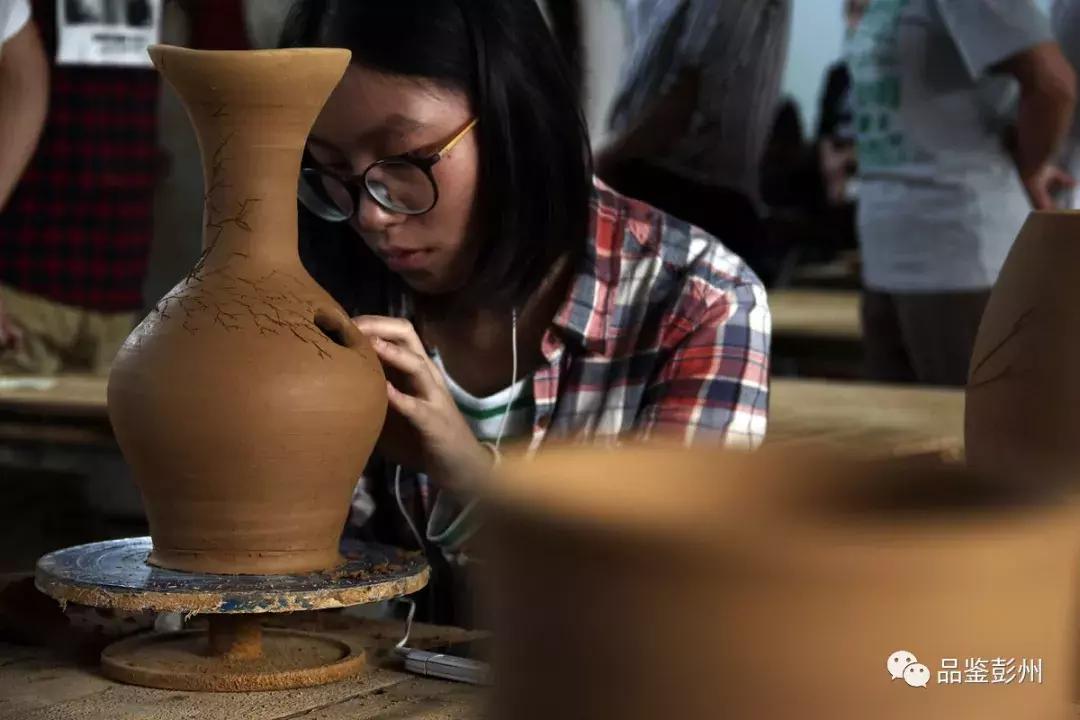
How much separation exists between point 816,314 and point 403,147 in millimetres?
3377

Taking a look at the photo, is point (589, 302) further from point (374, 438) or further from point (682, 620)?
point (682, 620)

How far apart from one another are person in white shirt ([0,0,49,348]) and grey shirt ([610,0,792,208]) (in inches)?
52.0

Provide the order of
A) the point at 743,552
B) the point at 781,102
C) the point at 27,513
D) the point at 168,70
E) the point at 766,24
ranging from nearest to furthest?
the point at 743,552
the point at 168,70
the point at 27,513
the point at 766,24
the point at 781,102

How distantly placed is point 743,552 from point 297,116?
0.79 meters

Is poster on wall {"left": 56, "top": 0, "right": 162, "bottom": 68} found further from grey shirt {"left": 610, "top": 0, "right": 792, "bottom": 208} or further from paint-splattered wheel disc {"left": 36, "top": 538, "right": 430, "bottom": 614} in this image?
paint-splattered wheel disc {"left": 36, "top": 538, "right": 430, "bottom": 614}

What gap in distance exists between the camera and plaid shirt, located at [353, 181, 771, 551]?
1.66m

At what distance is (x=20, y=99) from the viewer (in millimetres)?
3123

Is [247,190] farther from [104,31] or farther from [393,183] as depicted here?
[104,31]

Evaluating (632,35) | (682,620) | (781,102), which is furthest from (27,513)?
(781,102)

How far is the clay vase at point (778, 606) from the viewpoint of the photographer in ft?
1.72

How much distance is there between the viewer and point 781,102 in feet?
19.9

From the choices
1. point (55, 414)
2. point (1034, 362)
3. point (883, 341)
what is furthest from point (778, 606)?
point (883, 341)

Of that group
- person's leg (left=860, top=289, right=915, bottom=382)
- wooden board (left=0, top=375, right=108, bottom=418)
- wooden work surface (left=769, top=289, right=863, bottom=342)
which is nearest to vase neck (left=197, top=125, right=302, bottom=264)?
wooden board (left=0, top=375, right=108, bottom=418)

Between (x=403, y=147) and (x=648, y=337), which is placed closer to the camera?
(x=403, y=147)
